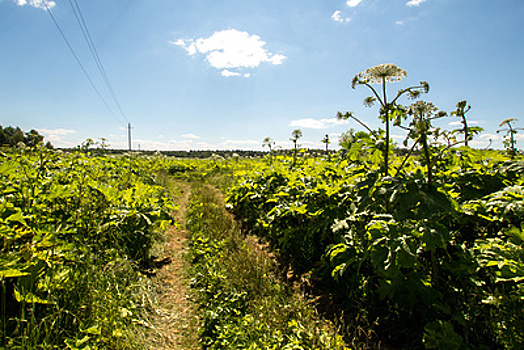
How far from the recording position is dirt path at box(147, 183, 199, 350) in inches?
122

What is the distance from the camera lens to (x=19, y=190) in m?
3.35

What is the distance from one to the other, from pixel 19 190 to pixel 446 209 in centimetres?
477

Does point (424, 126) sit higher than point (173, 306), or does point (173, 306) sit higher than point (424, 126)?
point (424, 126)

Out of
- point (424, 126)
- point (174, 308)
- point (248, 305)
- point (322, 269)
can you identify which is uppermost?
point (424, 126)

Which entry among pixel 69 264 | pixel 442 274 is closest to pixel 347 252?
pixel 442 274

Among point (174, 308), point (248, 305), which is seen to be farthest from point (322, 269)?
point (174, 308)

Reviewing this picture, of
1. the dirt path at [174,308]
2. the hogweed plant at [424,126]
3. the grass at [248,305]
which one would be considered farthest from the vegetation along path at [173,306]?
the hogweed plant at [424,126]

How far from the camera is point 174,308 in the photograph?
147 inches

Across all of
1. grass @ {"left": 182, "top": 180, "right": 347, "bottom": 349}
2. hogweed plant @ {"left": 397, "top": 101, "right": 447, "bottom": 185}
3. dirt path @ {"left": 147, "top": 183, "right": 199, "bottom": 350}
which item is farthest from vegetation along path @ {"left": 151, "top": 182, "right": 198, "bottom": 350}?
hogweed plant @ {"left": 397, "top": 101, "right": 447, "bottom": 185}

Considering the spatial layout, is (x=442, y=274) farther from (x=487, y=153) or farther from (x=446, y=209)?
(x=487, y=153)

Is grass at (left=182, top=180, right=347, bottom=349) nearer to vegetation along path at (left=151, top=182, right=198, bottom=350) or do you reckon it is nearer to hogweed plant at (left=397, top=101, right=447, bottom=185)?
vegetation along path at (left=151, top=182, right=198, bottom=350)

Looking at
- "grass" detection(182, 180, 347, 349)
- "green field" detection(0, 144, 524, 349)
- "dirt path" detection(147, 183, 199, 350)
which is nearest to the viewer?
"green field" detection(0, 144, 524, 349)

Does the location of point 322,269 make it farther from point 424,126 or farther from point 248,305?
point 424,126

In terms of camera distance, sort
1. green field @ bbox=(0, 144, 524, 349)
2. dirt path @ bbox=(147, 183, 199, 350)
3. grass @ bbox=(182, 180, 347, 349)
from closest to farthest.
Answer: green field @ bbox=(0, 144, 524, 349)
grass @ bbox=(182, 180, 347, 349)
dirt path @ bbox=(147, 183, 199, 350)
